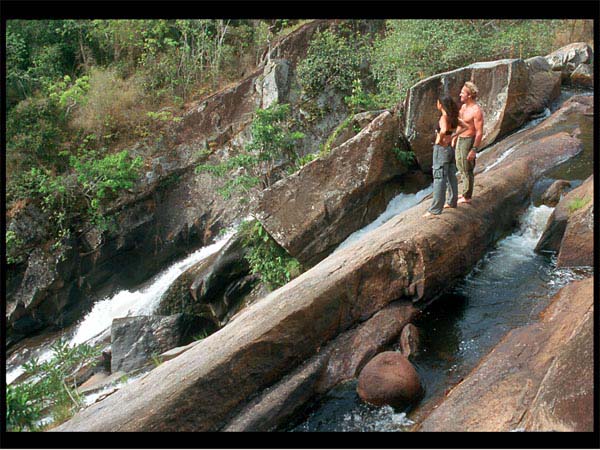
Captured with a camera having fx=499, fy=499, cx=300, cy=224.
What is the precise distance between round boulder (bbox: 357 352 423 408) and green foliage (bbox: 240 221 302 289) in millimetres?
4422

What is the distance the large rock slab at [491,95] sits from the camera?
8.87 metres

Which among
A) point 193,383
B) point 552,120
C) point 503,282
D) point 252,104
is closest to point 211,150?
point 252,104

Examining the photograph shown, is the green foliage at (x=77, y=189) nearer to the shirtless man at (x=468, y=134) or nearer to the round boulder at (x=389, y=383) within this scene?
the shirtless man at (x=468, y=134)

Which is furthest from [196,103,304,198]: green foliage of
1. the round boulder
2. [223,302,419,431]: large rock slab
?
→ the round boulder

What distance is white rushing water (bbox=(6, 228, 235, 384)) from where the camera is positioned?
9.67 meters

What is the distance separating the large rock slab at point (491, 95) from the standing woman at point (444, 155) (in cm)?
321

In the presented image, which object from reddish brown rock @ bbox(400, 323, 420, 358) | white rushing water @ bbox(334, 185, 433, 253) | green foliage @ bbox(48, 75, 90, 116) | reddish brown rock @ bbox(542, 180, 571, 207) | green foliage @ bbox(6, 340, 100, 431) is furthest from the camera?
green foliage @ bbox(48, 75, 90, 116)

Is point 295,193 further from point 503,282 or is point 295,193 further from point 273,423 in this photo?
point 273,423

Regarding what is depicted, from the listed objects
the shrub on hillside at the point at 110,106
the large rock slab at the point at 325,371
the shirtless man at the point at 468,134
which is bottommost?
the large rock slab at the point at 325,371

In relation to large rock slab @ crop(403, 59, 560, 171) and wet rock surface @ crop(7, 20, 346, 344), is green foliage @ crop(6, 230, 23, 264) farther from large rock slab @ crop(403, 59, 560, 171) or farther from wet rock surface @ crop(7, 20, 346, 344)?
large rock slab @ crop(403, 59, 560, 171)

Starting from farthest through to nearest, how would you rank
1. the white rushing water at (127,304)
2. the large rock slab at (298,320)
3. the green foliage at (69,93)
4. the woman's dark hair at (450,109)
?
the green foliage at (69,93) → the white rushing water at (127,304) → the woman's dark hair at (450,109) → the large rock slab at (298,320)

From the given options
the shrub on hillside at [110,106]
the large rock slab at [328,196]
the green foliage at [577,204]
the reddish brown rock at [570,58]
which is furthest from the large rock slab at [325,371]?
→ the reddish brown rock at [570,58]

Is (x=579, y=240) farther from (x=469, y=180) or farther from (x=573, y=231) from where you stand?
(x=469, y=180)

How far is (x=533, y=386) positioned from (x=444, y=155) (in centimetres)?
285
